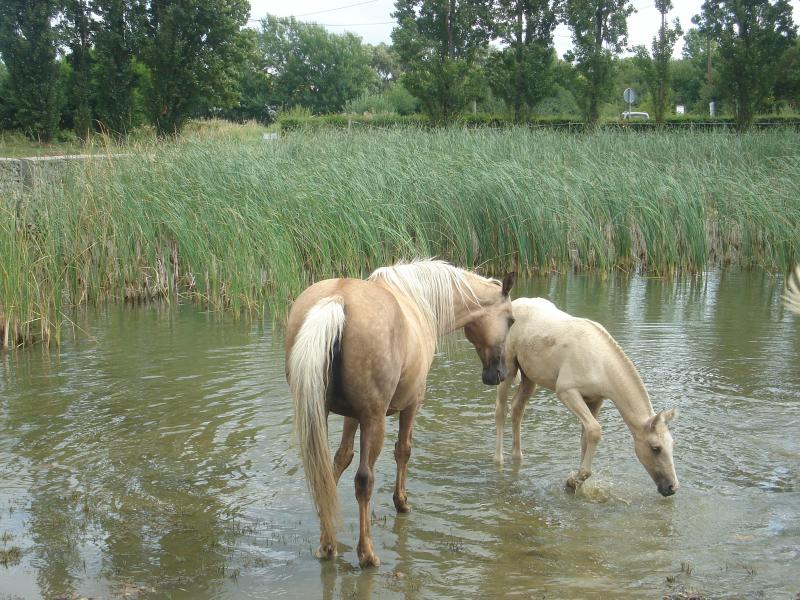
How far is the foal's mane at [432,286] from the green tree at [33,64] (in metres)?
26.0

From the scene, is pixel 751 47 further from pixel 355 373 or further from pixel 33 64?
pixel 355 373

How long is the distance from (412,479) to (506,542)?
3.59 ft

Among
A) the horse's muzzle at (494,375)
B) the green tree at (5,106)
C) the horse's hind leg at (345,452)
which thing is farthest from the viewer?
the green tree at (5,106)

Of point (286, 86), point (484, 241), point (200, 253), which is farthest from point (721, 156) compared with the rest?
point (286, 86)

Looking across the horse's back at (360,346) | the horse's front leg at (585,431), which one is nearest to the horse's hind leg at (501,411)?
the horse's front leg at (585,431)

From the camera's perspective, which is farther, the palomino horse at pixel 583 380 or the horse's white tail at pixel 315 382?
the palomino horse at pixel 583 380

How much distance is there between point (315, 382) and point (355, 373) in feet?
0.79

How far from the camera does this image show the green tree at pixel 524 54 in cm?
3228

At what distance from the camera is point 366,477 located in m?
4.46

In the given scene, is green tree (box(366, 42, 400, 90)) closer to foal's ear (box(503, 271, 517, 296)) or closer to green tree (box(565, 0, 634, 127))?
green tree (box(565, 0, 634, 127))

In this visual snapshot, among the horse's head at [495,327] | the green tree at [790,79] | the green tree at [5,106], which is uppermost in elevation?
the green tree at [790,79]

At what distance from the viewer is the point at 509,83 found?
32.7m

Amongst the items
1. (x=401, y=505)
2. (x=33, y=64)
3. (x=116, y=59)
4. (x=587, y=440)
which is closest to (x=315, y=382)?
(x=401, y=505)

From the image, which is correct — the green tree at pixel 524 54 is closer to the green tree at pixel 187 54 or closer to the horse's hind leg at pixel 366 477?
the green tree at pixel 187 54
